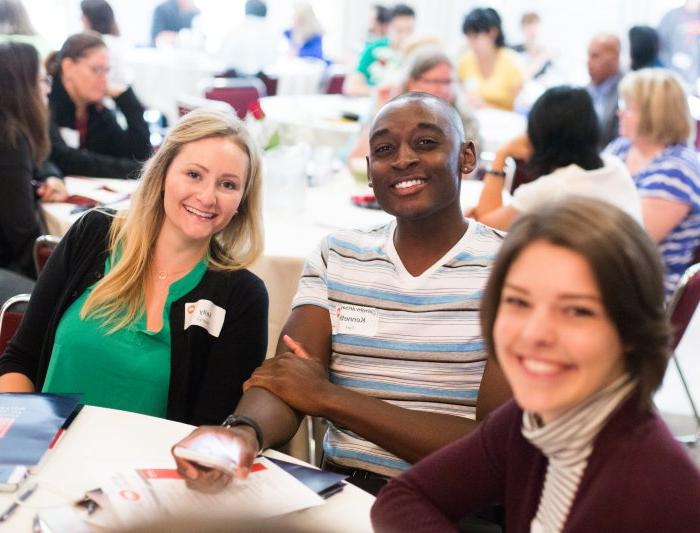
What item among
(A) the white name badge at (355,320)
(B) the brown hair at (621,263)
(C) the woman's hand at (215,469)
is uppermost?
(B) the brown hair at (621,263)

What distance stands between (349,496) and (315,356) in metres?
0.53

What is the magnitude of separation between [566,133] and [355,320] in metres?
1.70

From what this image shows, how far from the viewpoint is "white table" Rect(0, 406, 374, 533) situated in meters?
1.58

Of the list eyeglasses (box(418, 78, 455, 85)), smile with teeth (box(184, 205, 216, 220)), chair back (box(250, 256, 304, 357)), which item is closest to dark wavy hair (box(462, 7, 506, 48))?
eyeglasses (box(418, 78, 455, 85))

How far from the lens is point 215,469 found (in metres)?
1.63

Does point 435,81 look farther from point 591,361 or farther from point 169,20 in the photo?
point 169,20

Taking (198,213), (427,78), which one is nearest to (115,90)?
(427,78)

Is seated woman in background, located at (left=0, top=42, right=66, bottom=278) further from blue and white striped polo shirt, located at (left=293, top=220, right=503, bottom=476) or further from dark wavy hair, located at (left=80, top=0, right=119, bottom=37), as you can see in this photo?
dark wavy hair, located at (left=80, top=0, right=119, bottom=37)

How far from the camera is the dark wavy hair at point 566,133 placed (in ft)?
11.7

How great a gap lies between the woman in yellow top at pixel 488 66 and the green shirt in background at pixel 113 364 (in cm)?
577

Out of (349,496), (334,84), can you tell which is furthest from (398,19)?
(349,496)

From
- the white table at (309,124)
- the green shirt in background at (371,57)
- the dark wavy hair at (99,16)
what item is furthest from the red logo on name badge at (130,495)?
the green shirt in background at (371,57)

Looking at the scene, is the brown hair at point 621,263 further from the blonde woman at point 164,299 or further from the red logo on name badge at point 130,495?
the blonde woman at point 164,299

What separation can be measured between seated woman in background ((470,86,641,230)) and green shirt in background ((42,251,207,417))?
1.66 metres
